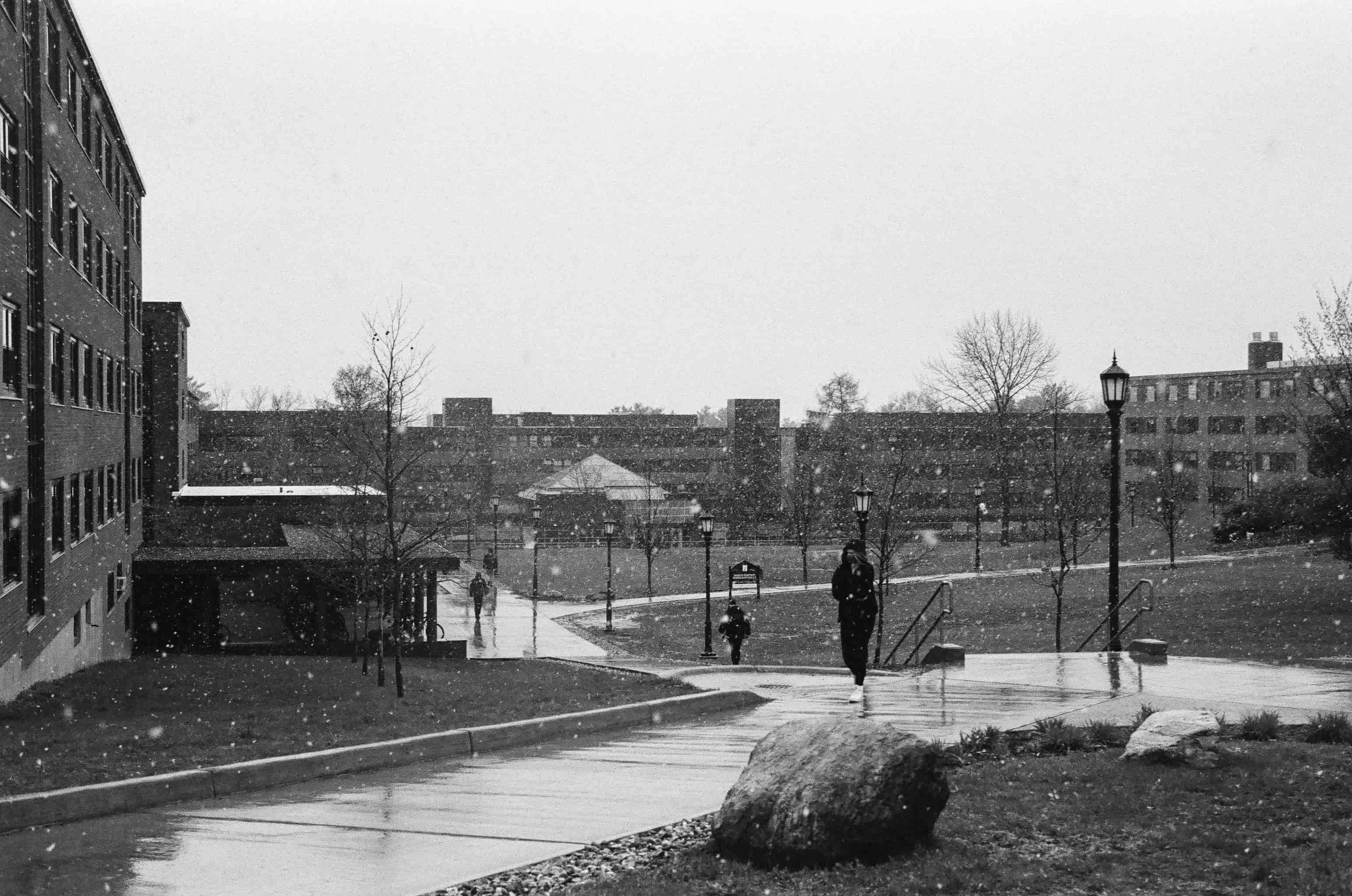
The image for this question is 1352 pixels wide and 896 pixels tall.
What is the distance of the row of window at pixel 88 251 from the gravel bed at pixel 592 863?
19142 millimetres

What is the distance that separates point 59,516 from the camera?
24328mm

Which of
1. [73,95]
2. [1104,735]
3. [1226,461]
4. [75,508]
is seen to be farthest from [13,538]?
[1226,461]

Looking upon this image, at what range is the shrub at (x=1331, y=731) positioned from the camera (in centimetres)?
1053

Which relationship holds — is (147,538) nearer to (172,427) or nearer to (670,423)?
(172,427)

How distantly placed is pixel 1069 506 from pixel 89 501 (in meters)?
34.8

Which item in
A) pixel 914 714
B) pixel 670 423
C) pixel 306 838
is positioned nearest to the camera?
pixel 306 838

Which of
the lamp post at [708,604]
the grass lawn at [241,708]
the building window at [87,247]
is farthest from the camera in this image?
the lamp post at [708,604]

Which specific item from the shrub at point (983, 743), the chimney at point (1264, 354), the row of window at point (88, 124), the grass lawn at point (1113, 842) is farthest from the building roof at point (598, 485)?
the grass lawn at point (1113, 842)

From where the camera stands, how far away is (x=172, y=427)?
4869 centimetres

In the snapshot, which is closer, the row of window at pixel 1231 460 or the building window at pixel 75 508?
the building window at pixel 75 508

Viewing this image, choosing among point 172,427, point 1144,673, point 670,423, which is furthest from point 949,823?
point 670,423

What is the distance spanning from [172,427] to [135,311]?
749 cm

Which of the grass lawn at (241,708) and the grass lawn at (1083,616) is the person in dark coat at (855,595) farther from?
the grass lawn at (1083,616)

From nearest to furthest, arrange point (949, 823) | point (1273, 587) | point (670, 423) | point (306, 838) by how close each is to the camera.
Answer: point (949, 823), point (306, 838), point (1273, 587), point (670, 423)
